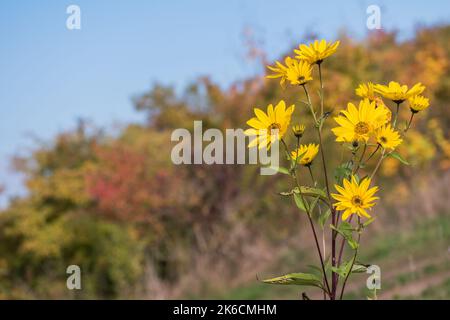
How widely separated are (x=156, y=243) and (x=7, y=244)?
353 cm

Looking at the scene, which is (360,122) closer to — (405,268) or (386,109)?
(386,109)

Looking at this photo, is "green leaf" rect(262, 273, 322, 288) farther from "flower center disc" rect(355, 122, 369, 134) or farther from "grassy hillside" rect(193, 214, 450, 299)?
"grassy hillside" rect(193, 214, 450, 299)

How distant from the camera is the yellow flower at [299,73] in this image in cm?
296

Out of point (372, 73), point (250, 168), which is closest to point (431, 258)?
point (250, 168)

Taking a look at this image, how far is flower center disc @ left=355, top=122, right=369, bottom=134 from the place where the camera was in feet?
9.48

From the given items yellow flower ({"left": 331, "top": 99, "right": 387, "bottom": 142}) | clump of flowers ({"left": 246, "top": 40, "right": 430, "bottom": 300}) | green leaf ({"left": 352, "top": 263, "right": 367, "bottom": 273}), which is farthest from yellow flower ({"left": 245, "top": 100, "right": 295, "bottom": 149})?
green leaf ({"left": 352, "top": 263, "right": 367, "bottom": 273})

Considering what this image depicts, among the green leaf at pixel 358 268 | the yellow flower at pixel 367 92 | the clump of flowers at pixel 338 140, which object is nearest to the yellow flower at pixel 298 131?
the clump of flowers at pixel 338 140

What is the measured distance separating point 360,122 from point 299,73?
1.17ft

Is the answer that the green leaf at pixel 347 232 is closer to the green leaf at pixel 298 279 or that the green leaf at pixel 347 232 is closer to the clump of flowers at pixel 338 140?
the clump of flowers at pixel 338 140

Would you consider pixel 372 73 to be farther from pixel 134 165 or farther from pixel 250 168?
pixel 134 165

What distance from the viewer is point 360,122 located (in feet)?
9.52
